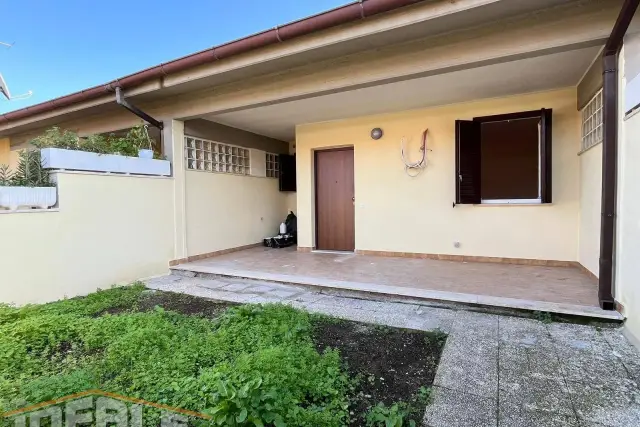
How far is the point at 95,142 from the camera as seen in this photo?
4578 millimetres

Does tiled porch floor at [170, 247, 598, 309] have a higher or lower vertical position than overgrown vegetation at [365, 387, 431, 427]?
higher

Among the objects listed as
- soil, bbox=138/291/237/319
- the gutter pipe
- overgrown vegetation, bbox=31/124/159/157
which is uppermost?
the gutter pipe

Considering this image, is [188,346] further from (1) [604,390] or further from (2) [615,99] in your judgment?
(2) [615,99]

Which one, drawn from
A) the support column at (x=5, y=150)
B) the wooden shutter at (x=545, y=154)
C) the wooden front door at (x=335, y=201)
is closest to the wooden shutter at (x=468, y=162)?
the wooden shutter at (x=545, y=154)

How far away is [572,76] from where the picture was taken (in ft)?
14.1

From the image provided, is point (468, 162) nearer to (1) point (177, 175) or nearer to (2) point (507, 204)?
(2) point (507, 204)

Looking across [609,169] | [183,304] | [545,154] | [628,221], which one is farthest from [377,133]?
[183,304]

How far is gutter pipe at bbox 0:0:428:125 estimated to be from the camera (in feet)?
10.3

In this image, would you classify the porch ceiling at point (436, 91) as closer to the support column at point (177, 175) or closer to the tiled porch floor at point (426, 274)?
the support column at point (177, 175)

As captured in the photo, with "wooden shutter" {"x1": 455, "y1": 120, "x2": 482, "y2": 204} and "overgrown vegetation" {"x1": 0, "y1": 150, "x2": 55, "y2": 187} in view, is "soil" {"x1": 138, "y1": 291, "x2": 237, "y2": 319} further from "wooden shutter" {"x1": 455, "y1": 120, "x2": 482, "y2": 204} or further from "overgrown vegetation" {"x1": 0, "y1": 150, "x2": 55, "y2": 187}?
"wooden shutter" {"x1": 455, "y1": 120, "x2": 482, "y2": 204}

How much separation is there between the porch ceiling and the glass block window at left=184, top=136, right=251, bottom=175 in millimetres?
545

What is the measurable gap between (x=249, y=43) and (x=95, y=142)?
272cm

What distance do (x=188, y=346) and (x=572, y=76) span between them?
559 cm

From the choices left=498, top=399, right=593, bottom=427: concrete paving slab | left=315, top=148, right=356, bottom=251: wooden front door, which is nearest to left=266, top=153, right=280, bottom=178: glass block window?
left=315, top=148, right=356, bottom=251: wooden front door
